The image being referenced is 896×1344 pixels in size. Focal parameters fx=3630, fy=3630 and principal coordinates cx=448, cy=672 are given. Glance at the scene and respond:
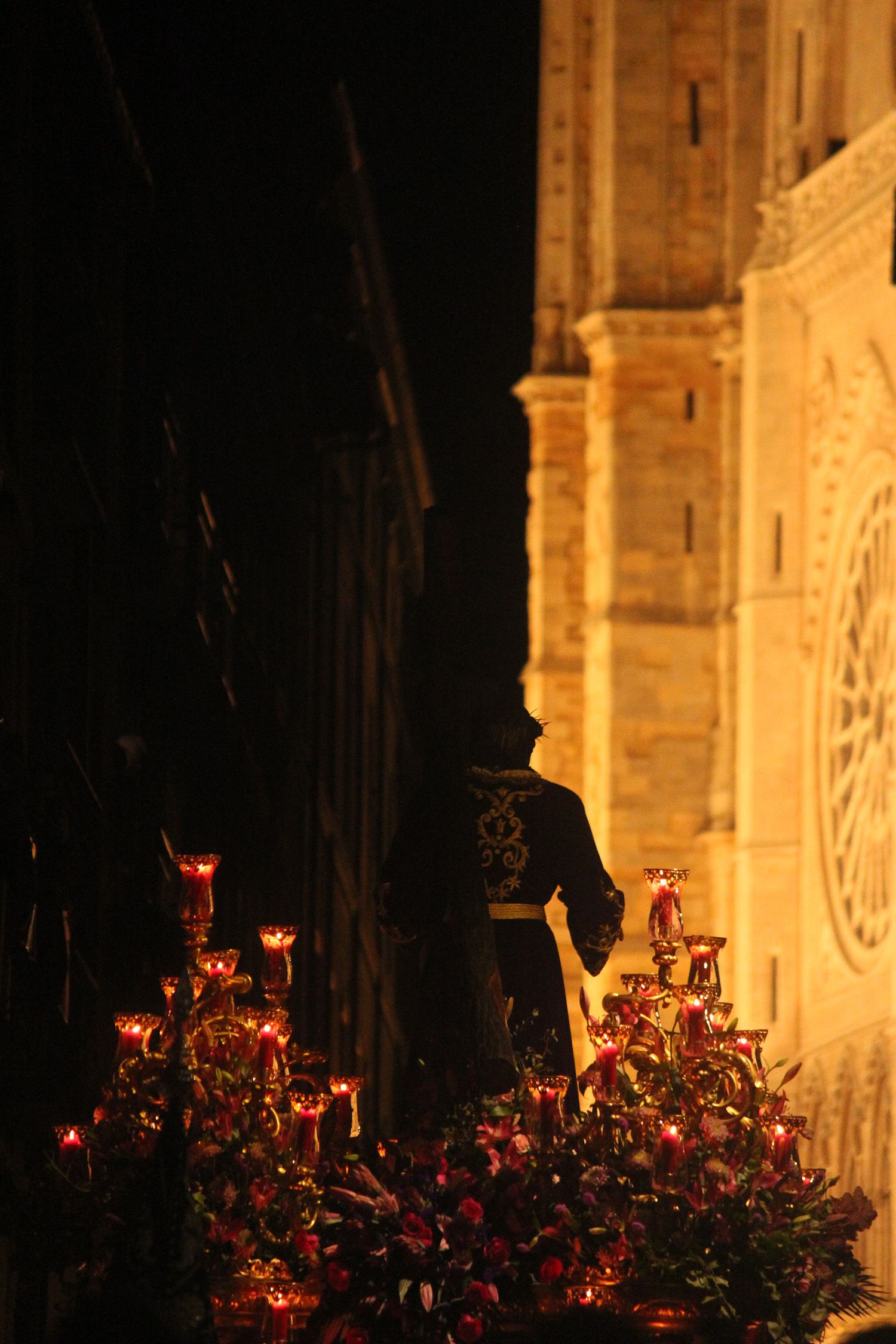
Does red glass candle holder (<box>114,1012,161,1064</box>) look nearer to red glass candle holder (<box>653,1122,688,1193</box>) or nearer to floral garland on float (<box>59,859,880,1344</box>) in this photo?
floral garland on float (<box>59,859,880,1344</box>)

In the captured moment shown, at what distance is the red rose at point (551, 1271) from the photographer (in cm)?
916

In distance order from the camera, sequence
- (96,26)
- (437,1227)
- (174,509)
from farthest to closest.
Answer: (174,509) → (96,26) → (437,1227)

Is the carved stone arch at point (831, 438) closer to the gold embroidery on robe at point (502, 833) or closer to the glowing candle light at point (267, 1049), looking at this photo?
the gold embroidery on robe at point (502, 833)

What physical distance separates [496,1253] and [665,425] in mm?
28453

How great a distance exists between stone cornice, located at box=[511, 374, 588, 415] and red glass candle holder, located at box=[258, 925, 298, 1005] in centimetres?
3040

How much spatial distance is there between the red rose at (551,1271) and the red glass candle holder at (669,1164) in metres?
0.35

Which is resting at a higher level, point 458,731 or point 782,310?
point 782,310

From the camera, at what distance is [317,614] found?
28984mm

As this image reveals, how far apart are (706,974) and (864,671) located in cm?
2290

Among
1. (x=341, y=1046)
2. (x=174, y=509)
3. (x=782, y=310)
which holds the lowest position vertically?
(x=341, y=1046)

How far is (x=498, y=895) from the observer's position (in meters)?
11.0

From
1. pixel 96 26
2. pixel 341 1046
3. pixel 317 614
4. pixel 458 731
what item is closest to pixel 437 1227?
pixel 458 731

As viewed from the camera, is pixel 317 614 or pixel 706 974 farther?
pixel 317 614

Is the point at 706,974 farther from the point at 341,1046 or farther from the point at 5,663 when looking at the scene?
the point at 341,1046
